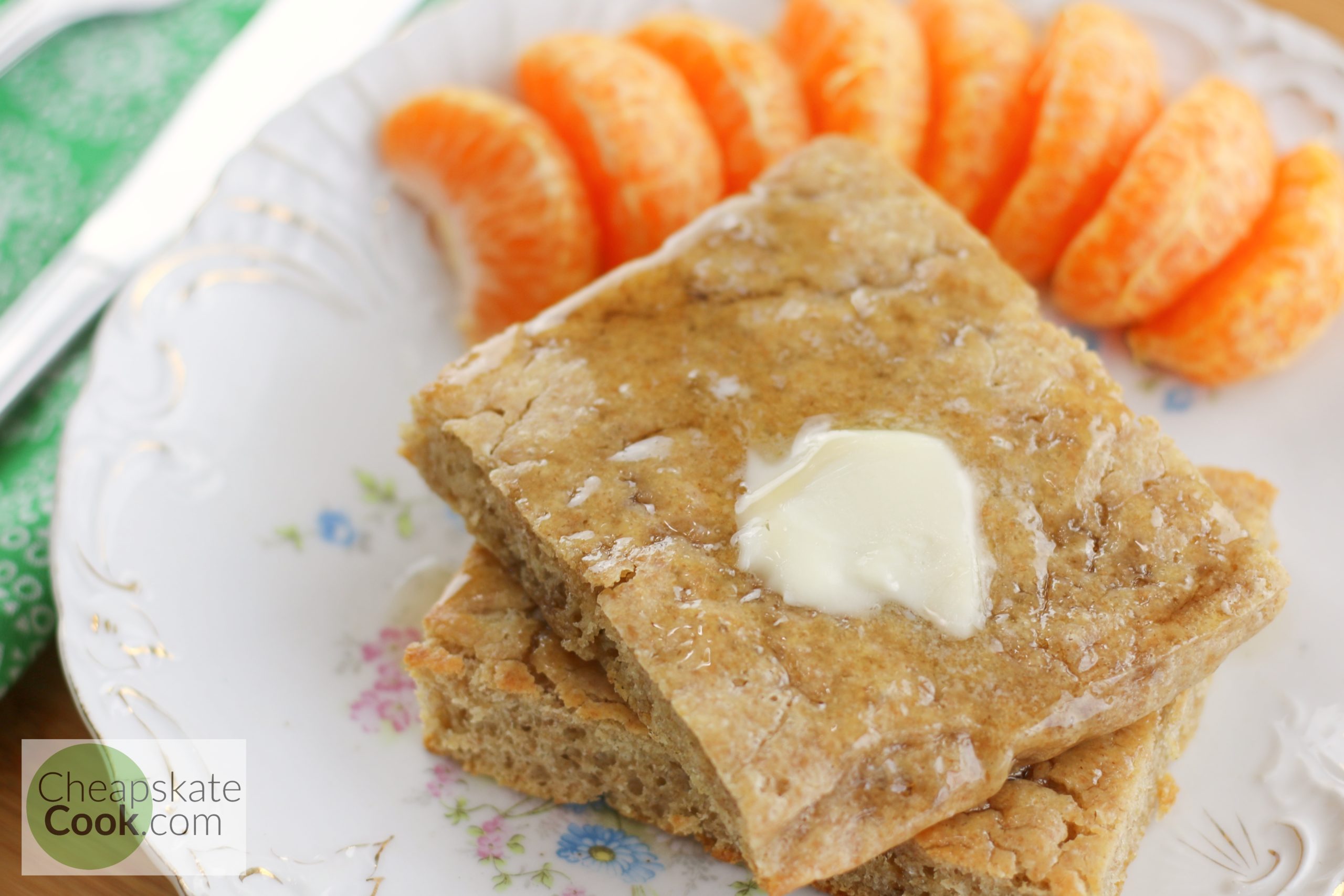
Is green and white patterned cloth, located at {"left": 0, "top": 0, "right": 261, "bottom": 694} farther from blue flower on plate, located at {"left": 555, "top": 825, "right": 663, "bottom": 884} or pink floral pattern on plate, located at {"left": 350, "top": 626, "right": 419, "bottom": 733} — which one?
blue flower on plate, located at {"left": 555, "top": 825, "right": 663, "bottom": 884}

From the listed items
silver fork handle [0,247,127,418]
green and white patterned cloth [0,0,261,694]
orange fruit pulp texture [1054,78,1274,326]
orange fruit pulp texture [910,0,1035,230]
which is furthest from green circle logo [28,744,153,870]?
orange fruit pulp texture [1054,78,1274,326]

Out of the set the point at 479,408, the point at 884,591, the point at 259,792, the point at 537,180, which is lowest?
the point at 259,792

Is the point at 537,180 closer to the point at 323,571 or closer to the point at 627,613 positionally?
the point at 323,571

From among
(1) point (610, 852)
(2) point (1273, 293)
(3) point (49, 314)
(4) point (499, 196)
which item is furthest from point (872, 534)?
(3) point (49, 314)

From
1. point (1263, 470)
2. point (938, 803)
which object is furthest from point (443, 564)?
point (1263, 470)

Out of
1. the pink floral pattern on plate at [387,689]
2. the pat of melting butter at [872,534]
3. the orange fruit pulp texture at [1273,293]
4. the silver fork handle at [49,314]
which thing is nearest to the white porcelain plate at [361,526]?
the pink floral pattern on plate at [387,689]

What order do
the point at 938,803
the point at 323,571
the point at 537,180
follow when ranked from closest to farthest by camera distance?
the point at 938,803
the point at 323,571
the point at 537,180
